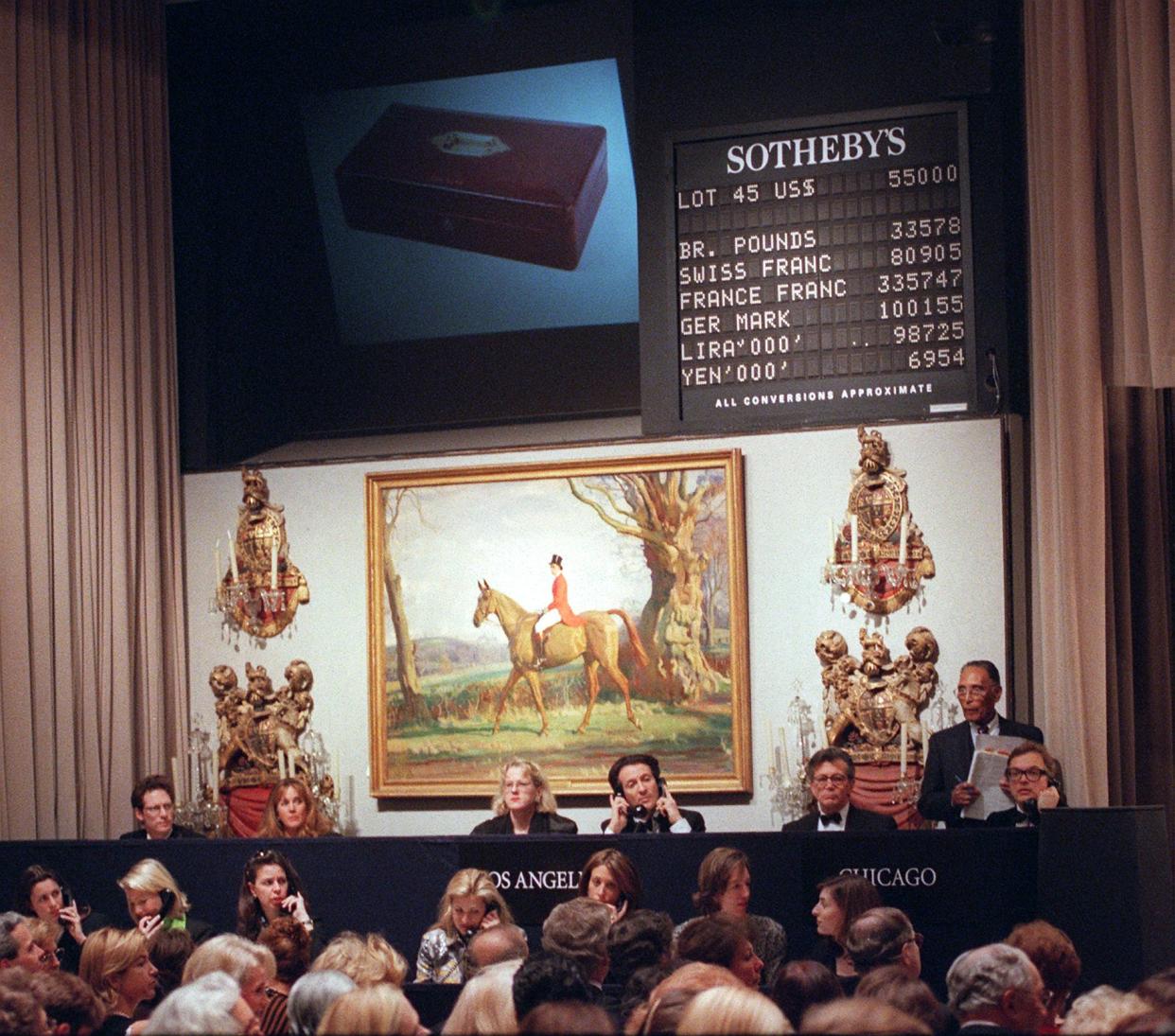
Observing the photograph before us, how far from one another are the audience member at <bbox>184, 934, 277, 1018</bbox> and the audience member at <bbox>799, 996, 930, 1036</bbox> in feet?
7.18

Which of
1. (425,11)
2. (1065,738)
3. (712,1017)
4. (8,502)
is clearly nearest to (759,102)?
(425,11)

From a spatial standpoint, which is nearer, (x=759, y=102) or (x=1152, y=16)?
(x=1152, y=16)

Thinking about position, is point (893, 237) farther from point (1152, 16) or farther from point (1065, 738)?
point (1065, 738)

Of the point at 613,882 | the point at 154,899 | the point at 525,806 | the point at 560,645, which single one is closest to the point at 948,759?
the point at 525,806

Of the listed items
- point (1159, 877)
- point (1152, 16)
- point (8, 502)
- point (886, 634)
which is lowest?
point (1159, 877)

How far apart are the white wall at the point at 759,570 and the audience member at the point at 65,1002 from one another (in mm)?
4691

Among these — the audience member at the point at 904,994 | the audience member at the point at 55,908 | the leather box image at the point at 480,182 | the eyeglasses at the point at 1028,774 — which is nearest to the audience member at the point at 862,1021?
the audience member at the point at 904,994

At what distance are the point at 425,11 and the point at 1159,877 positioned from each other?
645cm

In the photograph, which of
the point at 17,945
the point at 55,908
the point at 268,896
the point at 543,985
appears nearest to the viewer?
the point at 543,985

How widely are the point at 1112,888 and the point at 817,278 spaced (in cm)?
373

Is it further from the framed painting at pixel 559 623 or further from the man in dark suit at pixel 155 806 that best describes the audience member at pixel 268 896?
the framed painting at pixel 559 623

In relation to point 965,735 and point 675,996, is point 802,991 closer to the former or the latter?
point 675,996

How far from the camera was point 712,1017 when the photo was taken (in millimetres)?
3211

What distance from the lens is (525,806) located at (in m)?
7.77
